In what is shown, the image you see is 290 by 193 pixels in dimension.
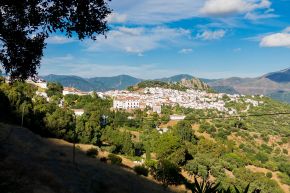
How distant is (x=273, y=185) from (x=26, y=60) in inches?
2924

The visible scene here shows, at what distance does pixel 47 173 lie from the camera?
28.2m

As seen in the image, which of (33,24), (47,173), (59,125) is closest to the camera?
(33,24)

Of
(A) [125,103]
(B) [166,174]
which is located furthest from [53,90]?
(B) [166,174]

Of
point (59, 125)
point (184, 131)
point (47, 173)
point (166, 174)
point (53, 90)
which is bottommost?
point (184, 131)

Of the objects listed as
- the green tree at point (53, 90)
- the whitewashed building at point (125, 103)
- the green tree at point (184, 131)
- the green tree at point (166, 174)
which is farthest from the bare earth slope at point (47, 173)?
the whitewashed building at point (125, 103)

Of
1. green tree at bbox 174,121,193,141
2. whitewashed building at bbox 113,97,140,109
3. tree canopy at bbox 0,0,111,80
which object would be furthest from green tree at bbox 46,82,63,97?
tree canopy at bbox 0,0,111,80

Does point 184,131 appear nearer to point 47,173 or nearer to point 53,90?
point 53,90

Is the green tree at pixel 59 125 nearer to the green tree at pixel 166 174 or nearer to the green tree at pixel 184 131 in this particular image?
the green tree at pixel 166 174

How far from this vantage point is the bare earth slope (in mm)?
22688

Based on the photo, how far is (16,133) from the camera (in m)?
45.5

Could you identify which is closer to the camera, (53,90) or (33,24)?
(33,24)

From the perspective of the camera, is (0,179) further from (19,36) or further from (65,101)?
(65,101)

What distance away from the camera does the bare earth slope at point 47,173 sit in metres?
22.7

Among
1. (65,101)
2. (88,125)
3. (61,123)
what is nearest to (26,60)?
(61,123)
